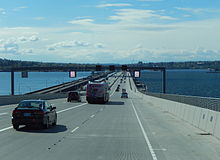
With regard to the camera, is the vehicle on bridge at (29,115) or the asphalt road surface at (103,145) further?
the vehicle on bridge at (29,115)

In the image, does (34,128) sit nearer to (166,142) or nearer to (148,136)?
(148,136)

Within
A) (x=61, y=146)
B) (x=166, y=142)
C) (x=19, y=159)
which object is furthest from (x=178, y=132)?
(x=19, y=159)

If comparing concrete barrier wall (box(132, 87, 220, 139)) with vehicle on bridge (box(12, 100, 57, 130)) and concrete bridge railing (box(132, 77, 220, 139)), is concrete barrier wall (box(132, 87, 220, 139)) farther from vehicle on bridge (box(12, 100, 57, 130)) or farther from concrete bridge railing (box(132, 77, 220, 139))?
vehicle on bridge (box(12, 100, 57, 130))

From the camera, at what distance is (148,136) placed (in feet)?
63.3

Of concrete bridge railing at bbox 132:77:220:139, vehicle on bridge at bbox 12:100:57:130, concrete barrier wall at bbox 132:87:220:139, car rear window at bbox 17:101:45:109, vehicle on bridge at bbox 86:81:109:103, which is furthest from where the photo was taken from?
vehicle on bridge at bbox 86:81:109:103

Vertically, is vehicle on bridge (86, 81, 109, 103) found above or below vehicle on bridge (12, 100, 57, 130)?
below

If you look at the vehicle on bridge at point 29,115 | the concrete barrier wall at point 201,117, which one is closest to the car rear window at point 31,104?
the vehicle on bridge at point 29,115

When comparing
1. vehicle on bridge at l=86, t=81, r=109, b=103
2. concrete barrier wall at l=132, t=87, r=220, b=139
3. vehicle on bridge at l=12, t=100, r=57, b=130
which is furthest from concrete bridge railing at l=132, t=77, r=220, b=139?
vehicle on bridge at l=86, t=81, r=109, b=103

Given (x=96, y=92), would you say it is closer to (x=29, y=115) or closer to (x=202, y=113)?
(x=202, y=113)

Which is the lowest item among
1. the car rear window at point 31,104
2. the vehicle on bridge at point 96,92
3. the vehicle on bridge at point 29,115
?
the vehicle on bridge at point 96,92

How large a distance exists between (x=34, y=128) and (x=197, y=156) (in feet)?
35.7

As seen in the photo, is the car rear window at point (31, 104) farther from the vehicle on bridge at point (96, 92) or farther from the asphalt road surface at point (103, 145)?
the vehicle on bridge at point (96, 92)

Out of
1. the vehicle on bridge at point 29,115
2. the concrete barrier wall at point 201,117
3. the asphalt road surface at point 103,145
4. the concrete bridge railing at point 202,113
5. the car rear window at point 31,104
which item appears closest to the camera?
the asphalt road surface at point 103,145

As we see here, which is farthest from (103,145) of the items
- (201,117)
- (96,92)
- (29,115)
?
(96,92)
